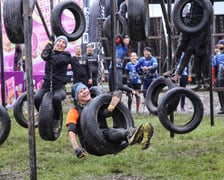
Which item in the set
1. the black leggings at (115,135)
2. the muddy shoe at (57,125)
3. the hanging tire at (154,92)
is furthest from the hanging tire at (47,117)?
the hanging tire at (154,92)

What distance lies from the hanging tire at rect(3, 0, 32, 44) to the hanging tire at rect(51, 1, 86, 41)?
33.4 inches

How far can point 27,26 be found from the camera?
5680mm

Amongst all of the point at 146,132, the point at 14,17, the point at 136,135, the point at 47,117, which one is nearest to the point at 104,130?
the point at 136,135

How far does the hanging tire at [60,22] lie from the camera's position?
7.60 metres

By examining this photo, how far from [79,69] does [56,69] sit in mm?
1999

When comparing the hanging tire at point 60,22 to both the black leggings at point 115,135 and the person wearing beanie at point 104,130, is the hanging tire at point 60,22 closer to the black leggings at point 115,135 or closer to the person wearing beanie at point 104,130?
the person wearing beanie at point 104,130

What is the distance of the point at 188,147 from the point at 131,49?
1106 centimetres

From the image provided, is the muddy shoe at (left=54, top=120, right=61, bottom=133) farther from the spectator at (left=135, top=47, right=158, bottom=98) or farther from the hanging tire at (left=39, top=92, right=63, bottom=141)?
the spectator at (left=135, top=47, right=158, bottom=98)

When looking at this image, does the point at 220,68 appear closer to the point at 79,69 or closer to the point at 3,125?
the point at 79,69

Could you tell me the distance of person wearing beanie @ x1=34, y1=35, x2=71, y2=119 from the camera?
23.7 ft

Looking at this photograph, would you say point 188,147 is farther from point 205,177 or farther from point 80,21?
point 80,21

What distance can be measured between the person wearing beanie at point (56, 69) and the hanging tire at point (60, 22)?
1.25 feet

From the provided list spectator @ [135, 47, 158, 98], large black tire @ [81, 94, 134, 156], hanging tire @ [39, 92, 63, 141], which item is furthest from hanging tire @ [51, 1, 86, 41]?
spectator @ [135, 47, 158, 98]

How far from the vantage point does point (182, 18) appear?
7.29 meters
